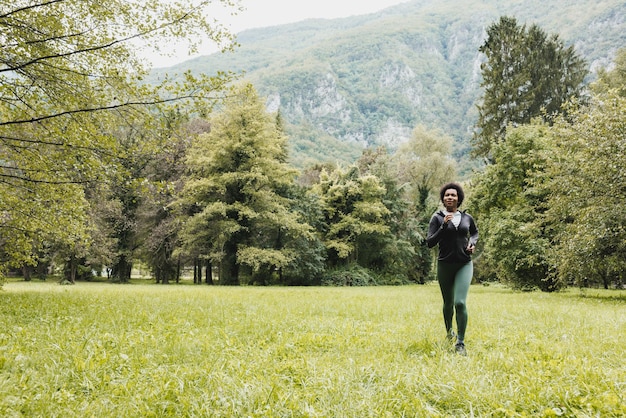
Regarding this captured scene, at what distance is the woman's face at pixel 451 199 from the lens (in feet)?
19.7

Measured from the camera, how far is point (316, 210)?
34.1 metres

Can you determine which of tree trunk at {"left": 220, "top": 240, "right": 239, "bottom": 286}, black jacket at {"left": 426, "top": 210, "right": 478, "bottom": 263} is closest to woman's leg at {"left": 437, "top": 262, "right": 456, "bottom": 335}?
black jacket at {"left": 426, "top": 210, "right": 478, "bottom": 263}

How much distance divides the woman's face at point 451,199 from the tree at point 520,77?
33.5 meters

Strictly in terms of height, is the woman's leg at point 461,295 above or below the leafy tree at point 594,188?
below

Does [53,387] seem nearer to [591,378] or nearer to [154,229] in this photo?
[591,378]

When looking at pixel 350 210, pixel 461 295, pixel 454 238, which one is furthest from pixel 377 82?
pixel 461 295

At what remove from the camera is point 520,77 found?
3653 cm

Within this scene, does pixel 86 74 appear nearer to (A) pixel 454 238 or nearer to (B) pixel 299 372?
(B) pixel 299 372

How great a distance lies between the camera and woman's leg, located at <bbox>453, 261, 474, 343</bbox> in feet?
17.5

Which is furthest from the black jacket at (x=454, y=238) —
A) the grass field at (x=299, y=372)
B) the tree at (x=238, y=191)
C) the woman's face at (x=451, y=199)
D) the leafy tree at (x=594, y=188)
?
the tree at (x=238, y=191)

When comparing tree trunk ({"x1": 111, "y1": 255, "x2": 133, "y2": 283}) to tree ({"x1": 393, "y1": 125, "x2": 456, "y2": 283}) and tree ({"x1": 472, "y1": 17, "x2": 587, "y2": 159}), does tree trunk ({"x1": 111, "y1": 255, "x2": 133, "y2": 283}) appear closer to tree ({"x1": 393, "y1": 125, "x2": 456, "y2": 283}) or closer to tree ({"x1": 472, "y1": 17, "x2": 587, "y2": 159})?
tree ({"x1": 393, "y1": 125, "x2": 456, "y2": 283})

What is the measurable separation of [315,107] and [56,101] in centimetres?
14968

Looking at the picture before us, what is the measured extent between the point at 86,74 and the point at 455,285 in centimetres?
777

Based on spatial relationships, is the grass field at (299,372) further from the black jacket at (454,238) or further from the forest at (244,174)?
the forest at (244,174)
